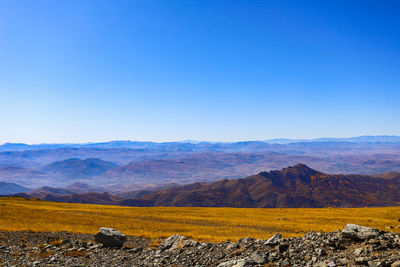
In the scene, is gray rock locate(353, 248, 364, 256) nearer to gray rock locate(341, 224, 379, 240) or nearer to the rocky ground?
the rocky ground

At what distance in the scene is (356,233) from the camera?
47.8ft

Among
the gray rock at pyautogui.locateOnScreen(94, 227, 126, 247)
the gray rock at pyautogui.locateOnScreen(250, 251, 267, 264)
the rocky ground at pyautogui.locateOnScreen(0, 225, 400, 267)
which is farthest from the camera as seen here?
the gray rock at pyautogui.locateOnScreen(94, 227, 126, 247)

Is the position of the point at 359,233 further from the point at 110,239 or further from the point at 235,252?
the point at 110,239

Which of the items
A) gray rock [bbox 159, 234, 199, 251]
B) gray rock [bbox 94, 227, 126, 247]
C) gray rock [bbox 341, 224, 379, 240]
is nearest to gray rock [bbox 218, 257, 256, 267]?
gray rock [bbox 159, 234, 199, 251]

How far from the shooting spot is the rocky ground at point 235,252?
42.1ft

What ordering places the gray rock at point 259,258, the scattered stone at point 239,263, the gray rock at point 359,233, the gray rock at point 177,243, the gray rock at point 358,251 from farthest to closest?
the gray rock at point 177,243, the gray rock at point 359,233, the gray rock at point 259,258, the scattered stone at point 239,263, the gray rock at point 358,251

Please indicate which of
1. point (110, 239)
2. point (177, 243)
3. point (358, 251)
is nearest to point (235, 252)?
point (177, 243)

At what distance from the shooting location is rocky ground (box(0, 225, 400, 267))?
1284 centimetres

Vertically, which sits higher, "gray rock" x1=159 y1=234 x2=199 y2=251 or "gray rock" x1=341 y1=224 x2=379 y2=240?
"gray rock" x1=341 y1=224 x2=379 y2=240

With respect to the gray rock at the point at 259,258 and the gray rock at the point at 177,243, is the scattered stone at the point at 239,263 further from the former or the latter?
the gray rock at the point at 177,243

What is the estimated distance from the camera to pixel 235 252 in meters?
16.1

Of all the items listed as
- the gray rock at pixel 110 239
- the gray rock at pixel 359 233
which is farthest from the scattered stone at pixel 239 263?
the gray rock at pixel 110 239

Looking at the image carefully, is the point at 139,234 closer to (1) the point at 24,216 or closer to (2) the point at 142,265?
(2) the point at 142,265

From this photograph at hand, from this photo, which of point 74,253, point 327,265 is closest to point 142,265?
point 74,253
